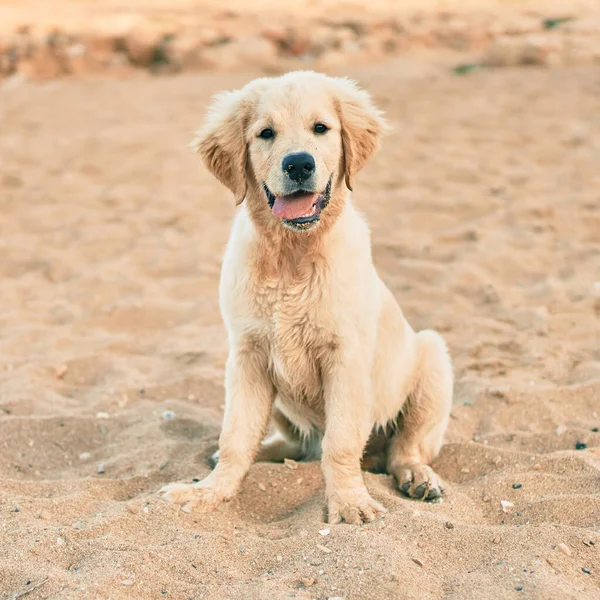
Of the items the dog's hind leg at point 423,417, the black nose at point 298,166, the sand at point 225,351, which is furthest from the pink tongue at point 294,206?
the sand at point 225,351

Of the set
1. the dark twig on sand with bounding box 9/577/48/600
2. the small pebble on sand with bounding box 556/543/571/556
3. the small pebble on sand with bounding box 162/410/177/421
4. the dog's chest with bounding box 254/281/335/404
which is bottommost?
the small pebble on sand with bounding box 162/410/177/421

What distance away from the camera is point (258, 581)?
114 inches

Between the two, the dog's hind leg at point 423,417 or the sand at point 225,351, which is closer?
the sand at point 225,351

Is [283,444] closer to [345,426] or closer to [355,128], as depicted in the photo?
[345,426]

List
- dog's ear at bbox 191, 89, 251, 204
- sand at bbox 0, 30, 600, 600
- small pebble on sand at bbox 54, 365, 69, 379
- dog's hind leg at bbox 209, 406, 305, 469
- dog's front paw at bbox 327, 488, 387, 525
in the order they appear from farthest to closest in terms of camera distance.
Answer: small pebble on sand at bbox 54, 365, 69, 379 → dog's hind leg at bbox 209, 406, 305, 469 → dog's ear at bbox 191, 89, 251, 204 → dog's front paw at bbox 327, 488, 387, 525 → sand at bbox 0, 30, 600, 600

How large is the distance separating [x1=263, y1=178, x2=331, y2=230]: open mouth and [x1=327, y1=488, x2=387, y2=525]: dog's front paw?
1.12 m

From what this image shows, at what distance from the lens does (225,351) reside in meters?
5.44

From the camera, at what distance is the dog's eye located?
12.6ft

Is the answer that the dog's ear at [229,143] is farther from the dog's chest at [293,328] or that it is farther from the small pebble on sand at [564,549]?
the small pebble on sand at [564,549]

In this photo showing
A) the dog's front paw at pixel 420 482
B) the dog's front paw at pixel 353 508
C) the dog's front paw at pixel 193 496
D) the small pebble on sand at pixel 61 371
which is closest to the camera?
the dog's front paw at pixel 353 508

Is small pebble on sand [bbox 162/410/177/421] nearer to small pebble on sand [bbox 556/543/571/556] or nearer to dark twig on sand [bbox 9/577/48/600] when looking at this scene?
dark twig on sand [bbox 9/577/48/600]

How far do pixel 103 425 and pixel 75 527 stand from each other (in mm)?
1285

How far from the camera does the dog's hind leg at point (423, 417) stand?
4.13 m

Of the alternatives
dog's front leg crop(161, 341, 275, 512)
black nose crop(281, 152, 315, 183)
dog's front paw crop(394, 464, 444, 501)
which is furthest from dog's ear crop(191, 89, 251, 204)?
dog's front paw crop(394, 464, 444, 501)
